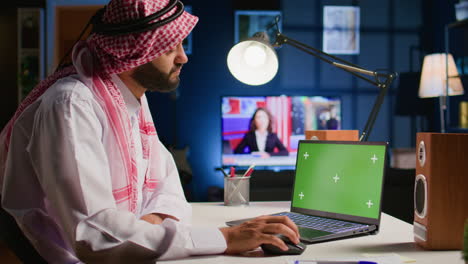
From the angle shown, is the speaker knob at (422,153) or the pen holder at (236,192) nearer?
the speaker knob at (422,153)

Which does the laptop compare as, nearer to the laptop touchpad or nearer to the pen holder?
the laptop touchpad

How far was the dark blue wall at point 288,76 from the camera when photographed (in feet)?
19.7

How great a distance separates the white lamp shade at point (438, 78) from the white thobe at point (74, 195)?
4657 millimetres

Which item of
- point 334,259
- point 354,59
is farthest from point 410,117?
point 334,259

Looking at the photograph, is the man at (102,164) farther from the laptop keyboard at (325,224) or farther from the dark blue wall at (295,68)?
the dark blue wall at (295,68)

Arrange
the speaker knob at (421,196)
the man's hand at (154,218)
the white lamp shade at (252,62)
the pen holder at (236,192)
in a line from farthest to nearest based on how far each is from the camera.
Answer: the white lamp shade at (252,62) → the pen holder at (236,192) → the man's hand at (154,218) → the speaker knob at (421,196)

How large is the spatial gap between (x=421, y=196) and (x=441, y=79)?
14.8 ft

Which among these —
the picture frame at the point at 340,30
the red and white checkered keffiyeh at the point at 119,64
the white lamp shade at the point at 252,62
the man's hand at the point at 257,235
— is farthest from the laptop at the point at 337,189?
the picture frame at the point at 340,30

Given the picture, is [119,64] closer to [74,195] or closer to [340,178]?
[74,195]

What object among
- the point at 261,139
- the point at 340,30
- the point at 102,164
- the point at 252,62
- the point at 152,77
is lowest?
the point at 261,139

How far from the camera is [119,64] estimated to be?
4.57ft

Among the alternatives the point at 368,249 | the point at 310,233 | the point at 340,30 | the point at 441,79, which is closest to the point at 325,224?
the point at 310,233

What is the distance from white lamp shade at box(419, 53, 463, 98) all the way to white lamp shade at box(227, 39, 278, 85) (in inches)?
145

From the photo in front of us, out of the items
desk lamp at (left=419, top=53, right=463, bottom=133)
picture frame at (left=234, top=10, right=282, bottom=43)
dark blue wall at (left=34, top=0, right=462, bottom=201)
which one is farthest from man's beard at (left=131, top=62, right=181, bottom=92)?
picture frame at (left=234, top=10, right=282, bottom=43)
